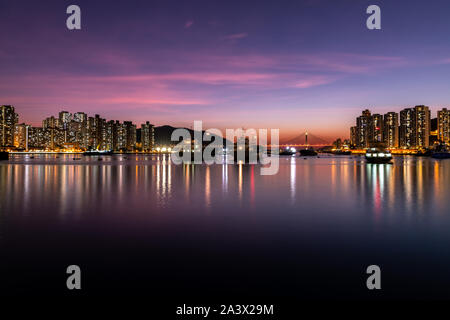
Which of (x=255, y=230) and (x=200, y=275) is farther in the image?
(x=255, y=230)

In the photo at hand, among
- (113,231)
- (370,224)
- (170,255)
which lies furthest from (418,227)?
(113,231)

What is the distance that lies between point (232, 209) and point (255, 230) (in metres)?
6.51

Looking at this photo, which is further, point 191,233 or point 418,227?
point 418,227

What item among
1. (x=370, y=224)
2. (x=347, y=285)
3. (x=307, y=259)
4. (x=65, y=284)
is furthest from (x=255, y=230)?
(x=65, y=284)

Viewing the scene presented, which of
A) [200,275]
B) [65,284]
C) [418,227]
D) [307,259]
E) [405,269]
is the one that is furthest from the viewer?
[418,227]

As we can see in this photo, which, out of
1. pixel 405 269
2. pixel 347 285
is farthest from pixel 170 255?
pixel 405 269

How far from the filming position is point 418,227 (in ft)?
55.4

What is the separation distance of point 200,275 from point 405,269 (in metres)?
5.86
